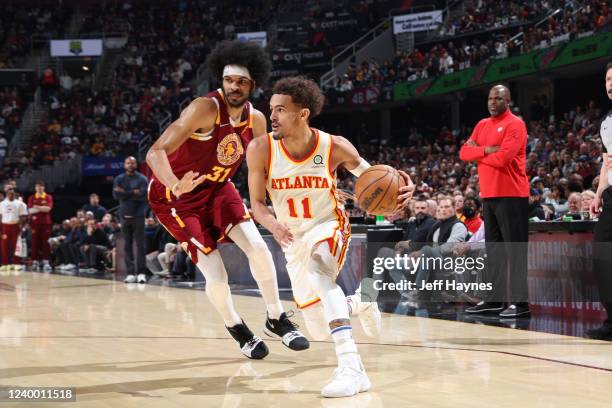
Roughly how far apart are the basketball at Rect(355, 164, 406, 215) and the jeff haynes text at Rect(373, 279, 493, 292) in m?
3.16

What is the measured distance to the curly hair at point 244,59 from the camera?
18.9 ft

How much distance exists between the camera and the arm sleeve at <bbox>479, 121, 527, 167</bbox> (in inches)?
284

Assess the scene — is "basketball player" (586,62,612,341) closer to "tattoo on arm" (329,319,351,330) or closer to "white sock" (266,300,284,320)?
"white sock" (266,300,284,320)

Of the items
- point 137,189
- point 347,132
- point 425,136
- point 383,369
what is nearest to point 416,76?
point 425,136

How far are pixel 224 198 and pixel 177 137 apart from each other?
2.24 feet

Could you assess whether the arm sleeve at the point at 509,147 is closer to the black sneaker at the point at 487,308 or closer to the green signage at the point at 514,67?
the black sneaker at the point at 487,308

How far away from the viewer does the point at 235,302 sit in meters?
9.45

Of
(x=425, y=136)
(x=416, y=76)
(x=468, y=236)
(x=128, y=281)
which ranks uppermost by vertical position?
(x=416, y=76)

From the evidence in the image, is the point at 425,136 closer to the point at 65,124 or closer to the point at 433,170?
the point at 433,170

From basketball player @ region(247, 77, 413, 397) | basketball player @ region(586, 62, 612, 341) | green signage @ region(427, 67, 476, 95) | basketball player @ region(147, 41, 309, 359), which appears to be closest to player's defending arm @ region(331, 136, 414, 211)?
basketball player @ region(247, 77, 413, 397)

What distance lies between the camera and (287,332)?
5.61 meters

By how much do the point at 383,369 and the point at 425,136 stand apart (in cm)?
2357

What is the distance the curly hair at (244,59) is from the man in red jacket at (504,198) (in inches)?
92.4

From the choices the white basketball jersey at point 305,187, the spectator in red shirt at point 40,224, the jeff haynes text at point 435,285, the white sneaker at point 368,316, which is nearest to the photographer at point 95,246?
the spectator in red shirt at point 40,224
